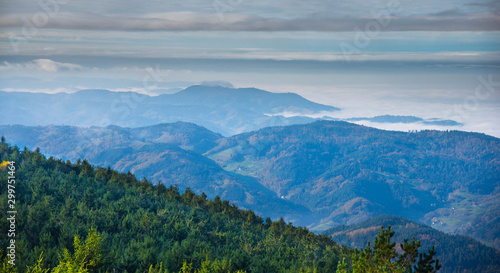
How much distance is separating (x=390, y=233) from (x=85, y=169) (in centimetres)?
8125

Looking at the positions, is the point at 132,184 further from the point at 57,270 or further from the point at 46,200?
the point at 57,270

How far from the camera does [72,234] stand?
52469mm

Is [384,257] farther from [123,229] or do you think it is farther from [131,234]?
[123,229]

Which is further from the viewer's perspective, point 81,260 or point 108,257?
point 108,257

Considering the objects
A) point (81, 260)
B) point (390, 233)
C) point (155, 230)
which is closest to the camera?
point (81, 260)

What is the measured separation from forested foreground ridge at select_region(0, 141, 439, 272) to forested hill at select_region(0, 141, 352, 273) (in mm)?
131

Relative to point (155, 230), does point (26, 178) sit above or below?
above

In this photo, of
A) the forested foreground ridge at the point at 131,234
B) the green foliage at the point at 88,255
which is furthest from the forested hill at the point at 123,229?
the forested foreground ridge at the point at 131,234

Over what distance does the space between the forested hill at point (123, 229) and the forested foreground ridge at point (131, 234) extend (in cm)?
13

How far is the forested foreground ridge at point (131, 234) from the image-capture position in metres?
41.7

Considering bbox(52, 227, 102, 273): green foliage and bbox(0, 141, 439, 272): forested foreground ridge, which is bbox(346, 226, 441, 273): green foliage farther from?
bbox(52, 227, 102, 273): green foliage

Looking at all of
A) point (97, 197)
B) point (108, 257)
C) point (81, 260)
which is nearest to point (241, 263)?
point (108, 257)

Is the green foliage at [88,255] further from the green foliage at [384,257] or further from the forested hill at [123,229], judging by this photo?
the green foliage at [384,257]

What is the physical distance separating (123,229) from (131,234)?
2.96 m
